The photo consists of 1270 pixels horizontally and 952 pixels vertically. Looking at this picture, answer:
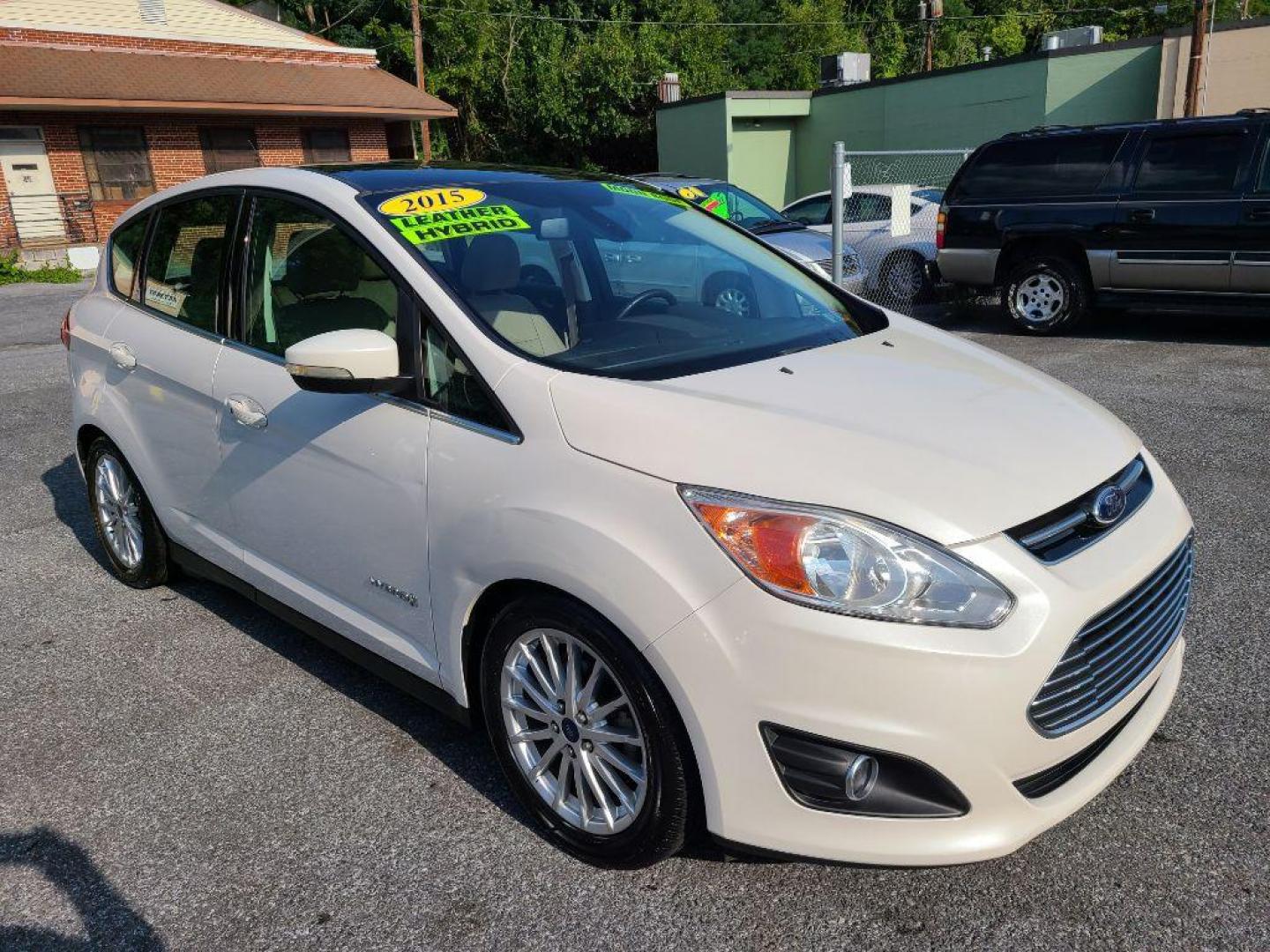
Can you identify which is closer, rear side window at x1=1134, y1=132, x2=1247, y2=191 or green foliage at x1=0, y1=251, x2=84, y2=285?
rear side window at x1=1134, y1=132, x2=1247, y2=191

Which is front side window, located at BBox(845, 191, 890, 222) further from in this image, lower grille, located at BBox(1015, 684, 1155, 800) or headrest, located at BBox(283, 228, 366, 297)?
lower grille, located at BBox(1015, 684, 1155, 800)

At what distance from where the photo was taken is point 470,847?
2.79m

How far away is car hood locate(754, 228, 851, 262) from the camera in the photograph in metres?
10.5

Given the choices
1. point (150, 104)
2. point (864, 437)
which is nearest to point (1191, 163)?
→ point (864, 437)

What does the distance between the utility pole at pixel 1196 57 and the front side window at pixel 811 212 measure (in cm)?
1056

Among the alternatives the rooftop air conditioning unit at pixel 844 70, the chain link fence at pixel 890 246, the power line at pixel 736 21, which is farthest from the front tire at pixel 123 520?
the power line at pixel 736 21

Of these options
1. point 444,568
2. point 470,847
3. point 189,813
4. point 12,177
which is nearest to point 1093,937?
point 470,847

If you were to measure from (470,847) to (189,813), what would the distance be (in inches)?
33.6

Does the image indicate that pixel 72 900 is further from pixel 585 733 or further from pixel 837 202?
pixel 837 202

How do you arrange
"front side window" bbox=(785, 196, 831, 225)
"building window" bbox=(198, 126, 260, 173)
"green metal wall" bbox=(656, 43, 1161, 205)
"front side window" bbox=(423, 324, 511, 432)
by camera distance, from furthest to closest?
1. "building window" bbox=(198, 126, 260, 173)
2. "green metal wall" bbox=(656, 43, 1161, 205)
3. "front side window" bbox=(785, 196, 831, 225)
4. "front side window" bbox=(423, 324, 511, 432)

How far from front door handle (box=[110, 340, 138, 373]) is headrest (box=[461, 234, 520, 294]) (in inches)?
69.4

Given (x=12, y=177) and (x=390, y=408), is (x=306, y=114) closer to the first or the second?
(x=12, y=177)

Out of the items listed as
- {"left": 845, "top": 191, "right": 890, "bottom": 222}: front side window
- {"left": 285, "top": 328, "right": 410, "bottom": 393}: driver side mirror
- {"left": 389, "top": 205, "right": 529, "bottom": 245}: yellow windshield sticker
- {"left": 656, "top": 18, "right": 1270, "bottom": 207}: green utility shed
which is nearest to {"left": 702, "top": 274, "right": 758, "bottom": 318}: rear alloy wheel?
{"left": 389, "top": 205, "right": 529, "bottom": 245}: yellow windshield sticker

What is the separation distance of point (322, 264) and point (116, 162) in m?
27.0
